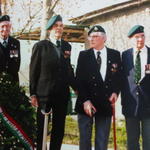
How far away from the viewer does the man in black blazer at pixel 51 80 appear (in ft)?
21.8

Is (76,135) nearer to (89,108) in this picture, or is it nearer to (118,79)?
(118,79)

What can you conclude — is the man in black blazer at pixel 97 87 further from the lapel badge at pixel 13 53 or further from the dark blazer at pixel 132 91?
the lapel badge at pixel 13 53

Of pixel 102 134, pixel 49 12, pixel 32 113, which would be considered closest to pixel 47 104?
pixel 32 113

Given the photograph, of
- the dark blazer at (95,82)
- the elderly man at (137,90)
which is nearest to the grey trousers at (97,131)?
the dark blazer at (95,82)

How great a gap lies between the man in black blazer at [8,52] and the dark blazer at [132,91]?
1.75m

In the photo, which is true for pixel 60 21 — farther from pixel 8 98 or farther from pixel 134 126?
pixel 134 126

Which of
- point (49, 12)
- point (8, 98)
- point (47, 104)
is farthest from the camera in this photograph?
point (49, 12)

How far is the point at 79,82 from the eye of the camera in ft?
22.7

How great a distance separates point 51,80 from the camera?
21.8 ft

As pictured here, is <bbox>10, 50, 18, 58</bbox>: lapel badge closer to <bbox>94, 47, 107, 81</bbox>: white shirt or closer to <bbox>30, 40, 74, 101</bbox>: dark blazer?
<bbox>30, 40, 74, 101</bbox>: dark blazer

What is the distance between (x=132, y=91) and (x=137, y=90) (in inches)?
2.9

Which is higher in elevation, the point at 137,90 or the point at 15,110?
the point at 137,90

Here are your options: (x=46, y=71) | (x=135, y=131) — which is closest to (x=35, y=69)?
(x=46, y=71)

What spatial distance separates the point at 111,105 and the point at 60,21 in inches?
54.6
